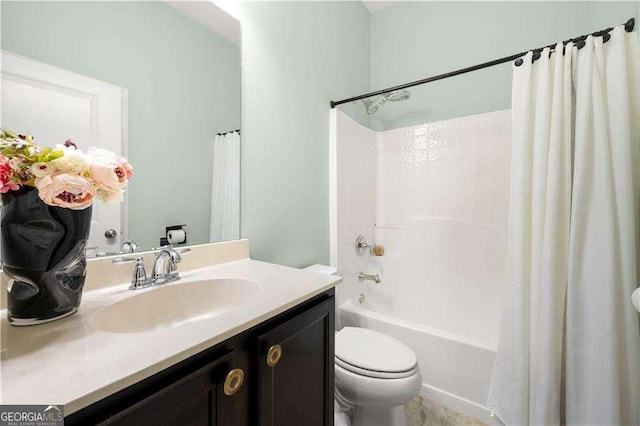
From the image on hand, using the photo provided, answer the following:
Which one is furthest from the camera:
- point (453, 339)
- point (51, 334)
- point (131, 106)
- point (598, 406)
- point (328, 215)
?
point (328, 215)

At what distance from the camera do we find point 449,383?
4.62 ft

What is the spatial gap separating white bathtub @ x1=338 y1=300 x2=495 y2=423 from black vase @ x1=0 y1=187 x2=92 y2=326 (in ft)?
4.61

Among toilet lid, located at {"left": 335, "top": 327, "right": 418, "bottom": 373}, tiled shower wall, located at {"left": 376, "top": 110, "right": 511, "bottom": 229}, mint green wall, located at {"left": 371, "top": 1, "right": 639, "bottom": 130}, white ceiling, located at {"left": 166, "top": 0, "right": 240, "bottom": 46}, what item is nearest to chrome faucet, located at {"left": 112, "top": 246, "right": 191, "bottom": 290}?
toilet lid, located at {"left": 335, "top": 327, "right": 418, "bottom": 373}

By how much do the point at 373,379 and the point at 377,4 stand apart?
103 inches

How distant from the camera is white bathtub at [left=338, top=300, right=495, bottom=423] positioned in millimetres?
1324

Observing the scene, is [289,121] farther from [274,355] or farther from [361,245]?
[274,355]

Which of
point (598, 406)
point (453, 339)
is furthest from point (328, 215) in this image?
point (598, 406)

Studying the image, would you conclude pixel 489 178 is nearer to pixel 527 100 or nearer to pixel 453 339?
pixel 527 100

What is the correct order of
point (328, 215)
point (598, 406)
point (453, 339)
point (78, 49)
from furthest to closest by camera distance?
point (328, 215) → point (453, 339) → point (598, 406) → point (78, 49)

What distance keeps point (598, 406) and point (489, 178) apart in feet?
4.03

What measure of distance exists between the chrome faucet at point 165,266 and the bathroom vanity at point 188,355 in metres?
0.04

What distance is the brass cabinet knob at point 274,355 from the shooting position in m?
0.64

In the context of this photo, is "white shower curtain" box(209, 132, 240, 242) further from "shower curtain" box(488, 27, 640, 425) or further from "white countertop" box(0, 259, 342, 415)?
"shower curtain" box(488, 27, 640, 425)

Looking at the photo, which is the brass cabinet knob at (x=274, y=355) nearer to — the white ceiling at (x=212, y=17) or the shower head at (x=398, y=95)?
the white ceiling at (x=212, y=17)
